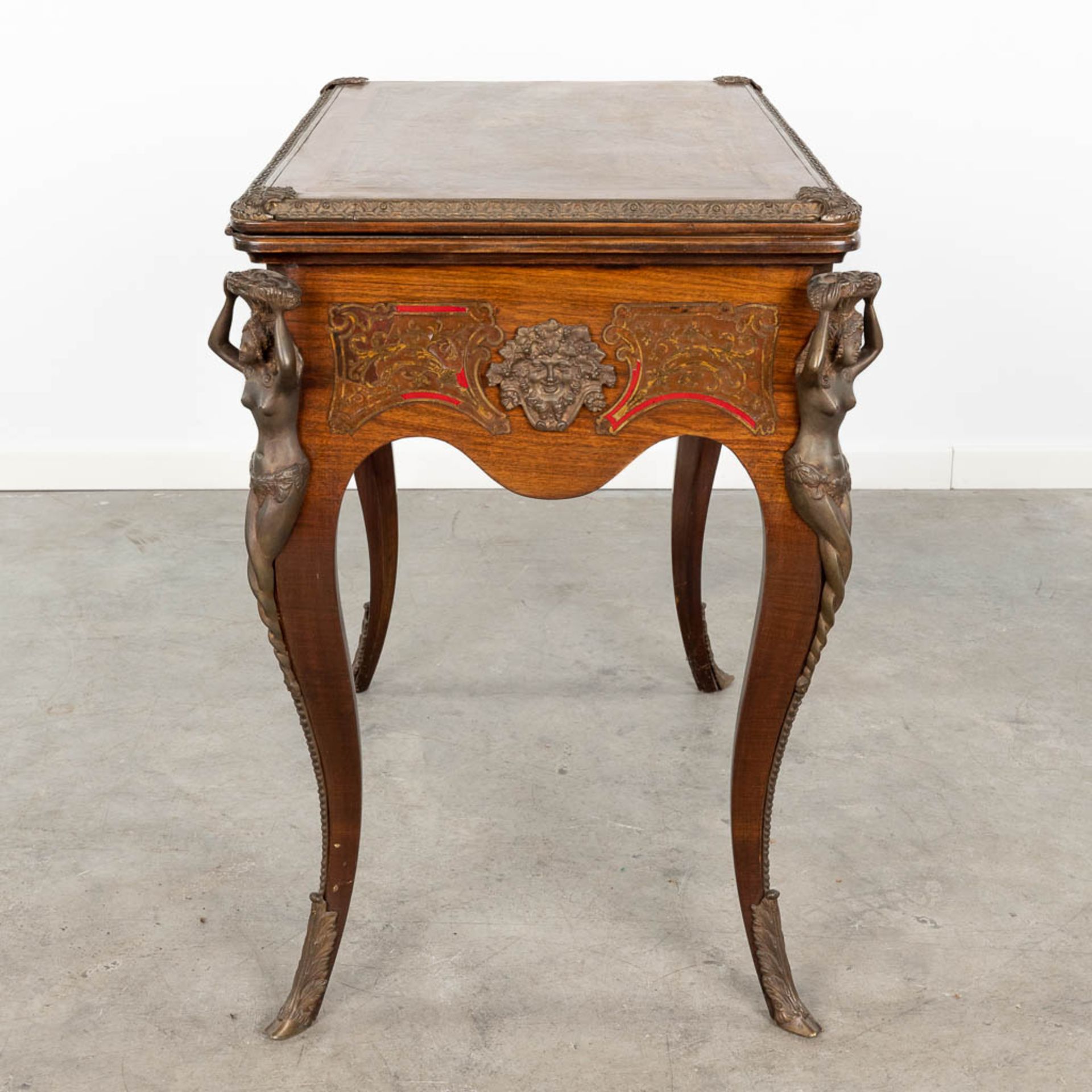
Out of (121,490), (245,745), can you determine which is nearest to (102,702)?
(245,745)

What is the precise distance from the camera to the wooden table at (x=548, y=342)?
61.4 inches

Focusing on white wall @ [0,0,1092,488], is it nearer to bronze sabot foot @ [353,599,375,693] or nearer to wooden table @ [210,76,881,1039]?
bronze sabot foot @ [353,599,375,693]

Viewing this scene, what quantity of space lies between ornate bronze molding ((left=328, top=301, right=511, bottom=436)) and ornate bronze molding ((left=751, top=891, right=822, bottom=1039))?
799 millimetres

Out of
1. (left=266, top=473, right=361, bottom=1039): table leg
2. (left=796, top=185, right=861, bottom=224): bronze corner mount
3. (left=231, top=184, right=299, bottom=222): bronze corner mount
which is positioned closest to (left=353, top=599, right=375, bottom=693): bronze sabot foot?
(left=266, top=473, right=361, bottom=1039): table leg

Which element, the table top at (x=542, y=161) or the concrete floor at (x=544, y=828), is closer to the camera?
the table top at (x=542, y=161)

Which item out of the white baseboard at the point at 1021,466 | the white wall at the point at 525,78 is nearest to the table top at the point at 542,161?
the white wall at the point at 525,78

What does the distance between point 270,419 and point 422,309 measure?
8.6 inches

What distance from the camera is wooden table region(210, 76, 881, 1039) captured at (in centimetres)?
156

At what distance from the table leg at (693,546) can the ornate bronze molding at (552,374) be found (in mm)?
853

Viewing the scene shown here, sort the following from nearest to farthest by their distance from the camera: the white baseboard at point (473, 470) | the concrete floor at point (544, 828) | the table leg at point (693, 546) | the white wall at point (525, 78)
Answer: the concrete floor at point (544, 828)
the table leg at point (693, 546)
the white wall at point (525, 78)
the white baseboard at point (473, 470)

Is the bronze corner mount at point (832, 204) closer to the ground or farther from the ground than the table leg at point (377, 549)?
farther from the ground

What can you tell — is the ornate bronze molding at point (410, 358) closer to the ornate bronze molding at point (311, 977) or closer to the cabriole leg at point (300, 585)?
the cabriole leg at point (300, 585)

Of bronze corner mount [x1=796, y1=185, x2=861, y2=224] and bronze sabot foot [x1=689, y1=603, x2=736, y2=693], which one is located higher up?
bronze corner mount [x1=796, y1=185, x2=861, y2=224]

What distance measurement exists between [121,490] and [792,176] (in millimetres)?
2560
